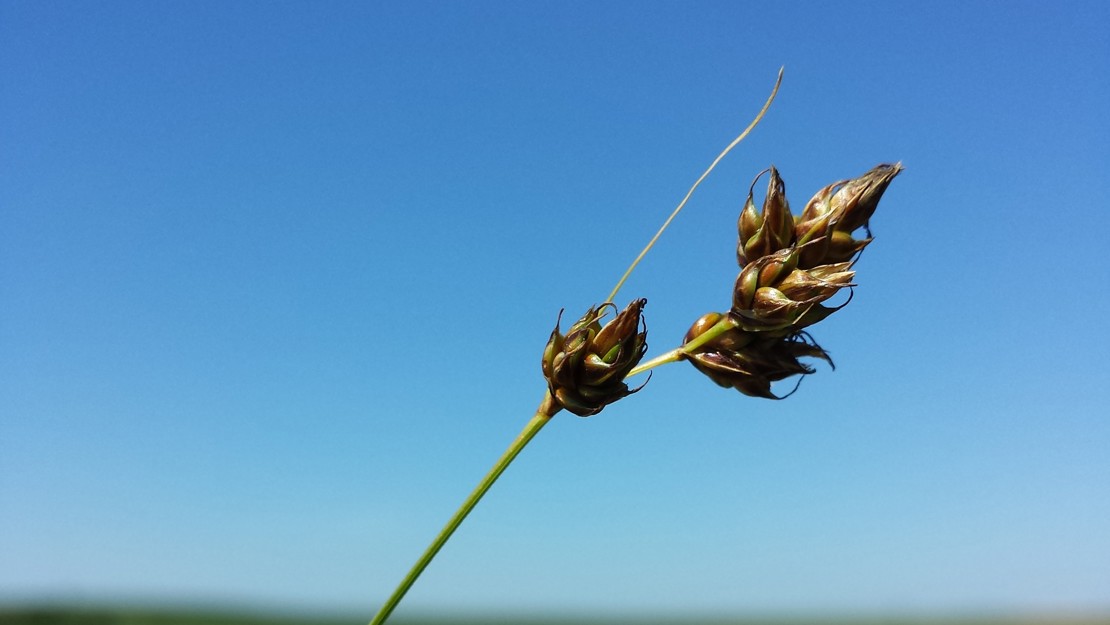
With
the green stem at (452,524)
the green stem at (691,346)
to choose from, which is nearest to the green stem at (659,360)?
the green stem at (691,346)

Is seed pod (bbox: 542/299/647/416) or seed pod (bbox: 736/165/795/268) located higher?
seed pod (bbox: 736/165/795/268)

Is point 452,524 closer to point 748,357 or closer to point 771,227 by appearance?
point 748,357

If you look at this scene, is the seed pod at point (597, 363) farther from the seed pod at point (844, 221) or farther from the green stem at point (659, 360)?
the seed pod at point (844, 221)

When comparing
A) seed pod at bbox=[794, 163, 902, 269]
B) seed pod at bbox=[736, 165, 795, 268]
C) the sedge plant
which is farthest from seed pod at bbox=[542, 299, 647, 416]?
seed pod at bbox=[794, 163, 902, 269]

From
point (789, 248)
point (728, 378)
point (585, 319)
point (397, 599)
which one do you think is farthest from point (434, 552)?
point (789, 248)

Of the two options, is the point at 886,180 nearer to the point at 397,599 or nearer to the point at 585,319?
the point at 585,319

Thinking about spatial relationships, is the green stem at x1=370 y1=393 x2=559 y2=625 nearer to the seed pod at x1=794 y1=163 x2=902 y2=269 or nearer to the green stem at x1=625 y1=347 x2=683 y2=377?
the green stem at x1=625 y1=347 x2=683 y2=377

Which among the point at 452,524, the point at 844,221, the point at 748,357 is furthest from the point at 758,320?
the point at 452,524
